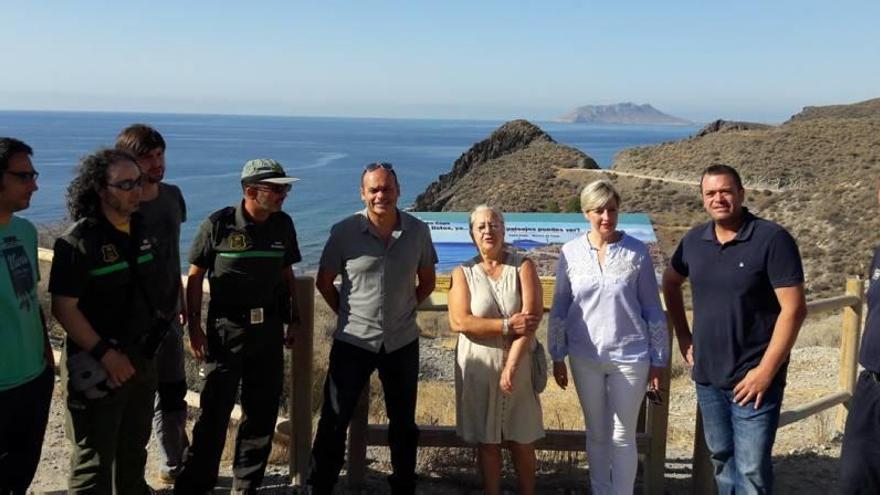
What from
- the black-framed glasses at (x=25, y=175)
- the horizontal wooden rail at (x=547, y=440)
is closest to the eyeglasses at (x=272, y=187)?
the black-framed glasses at (x=25, y=175)

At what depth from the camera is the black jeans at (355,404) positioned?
4.10 m

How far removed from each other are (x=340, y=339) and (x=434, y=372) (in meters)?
6.72

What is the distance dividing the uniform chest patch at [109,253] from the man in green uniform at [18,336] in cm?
26

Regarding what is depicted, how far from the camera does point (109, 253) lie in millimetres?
3271

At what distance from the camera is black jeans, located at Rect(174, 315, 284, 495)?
3.98 metres

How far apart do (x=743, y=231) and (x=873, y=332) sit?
2.25 ft

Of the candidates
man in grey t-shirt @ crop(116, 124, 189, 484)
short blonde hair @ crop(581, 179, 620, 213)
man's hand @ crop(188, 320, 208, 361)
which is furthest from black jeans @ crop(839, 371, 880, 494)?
man in grey t-shirt @ crop(116, 124, 189, 484)

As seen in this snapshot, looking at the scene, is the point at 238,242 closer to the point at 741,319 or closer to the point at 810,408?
the point at 741,319

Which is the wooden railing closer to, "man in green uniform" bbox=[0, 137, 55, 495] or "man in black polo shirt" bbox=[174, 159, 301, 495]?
"man in black polo shirt" bbox=[174, 159, 301, 495]

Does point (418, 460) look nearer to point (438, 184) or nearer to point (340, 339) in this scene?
point (340, 339)

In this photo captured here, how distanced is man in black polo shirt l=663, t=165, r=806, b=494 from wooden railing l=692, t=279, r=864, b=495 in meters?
0.59

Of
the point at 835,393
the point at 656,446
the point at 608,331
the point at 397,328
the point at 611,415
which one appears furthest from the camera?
the point at 835,393

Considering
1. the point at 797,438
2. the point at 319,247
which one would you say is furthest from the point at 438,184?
the point at 797,438

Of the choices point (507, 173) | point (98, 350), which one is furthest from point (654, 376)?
point (507, 173)
